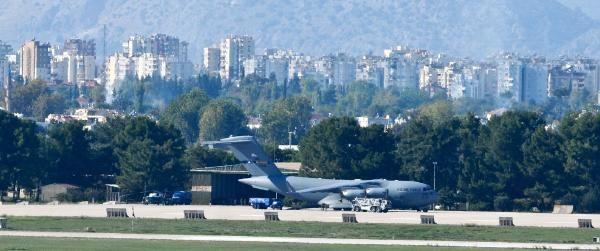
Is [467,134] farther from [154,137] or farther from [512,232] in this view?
[512,232]

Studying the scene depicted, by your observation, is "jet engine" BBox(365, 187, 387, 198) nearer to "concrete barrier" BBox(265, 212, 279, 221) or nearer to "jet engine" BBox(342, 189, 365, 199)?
"jet engine" BBox(342, 189, 365, 199)

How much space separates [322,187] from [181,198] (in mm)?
11692

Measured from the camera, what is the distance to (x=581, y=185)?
Answer: 140 meters

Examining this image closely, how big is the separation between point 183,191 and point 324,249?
5527 centimetres

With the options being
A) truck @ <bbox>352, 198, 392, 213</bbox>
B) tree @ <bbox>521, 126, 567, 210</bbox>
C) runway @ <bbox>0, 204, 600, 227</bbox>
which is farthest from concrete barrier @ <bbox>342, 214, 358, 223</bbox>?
tree @ <bbox>521, 126, 567, 210</bbox>

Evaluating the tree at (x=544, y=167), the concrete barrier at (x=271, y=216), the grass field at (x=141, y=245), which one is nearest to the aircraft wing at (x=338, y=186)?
the tree at (x=544, y=167)

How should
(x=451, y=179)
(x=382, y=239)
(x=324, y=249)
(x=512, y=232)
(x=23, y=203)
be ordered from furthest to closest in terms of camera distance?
(x=451, y=179), (x=23, y=203), (x=512, y=232), (x=382, y=239), (x=324, y=249)

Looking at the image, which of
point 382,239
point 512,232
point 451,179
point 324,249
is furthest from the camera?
point 451,179

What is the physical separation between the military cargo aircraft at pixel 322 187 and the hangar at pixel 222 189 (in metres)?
5.99

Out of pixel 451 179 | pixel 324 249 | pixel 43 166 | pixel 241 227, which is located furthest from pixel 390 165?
pixel 324 249

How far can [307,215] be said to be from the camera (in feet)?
401

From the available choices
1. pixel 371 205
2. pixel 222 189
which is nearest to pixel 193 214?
pixel 371 205

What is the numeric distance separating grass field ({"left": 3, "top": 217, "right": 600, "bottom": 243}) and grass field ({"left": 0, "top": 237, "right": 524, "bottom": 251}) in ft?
25.0

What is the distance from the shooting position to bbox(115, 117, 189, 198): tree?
145875 millimetres
